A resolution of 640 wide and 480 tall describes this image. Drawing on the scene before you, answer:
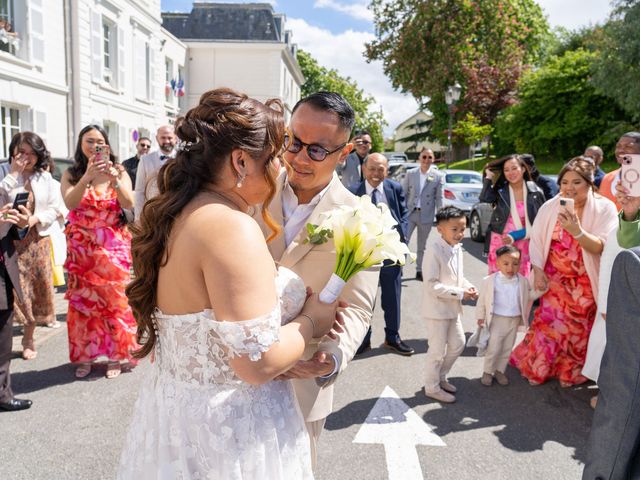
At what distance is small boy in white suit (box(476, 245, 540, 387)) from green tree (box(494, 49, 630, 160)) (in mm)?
24995

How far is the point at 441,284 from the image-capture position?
4.68 metres

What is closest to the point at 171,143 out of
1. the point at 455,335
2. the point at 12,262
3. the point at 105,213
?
the point at 105,213

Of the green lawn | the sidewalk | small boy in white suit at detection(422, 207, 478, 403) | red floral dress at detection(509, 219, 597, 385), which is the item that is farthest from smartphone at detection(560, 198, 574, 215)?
the green lawn

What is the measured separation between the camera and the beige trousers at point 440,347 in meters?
4.64

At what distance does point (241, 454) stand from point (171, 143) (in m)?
5.82

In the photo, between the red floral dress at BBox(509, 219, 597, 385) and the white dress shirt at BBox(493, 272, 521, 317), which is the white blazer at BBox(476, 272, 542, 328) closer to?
the white dress shirt at BBox(493, 272, 521, 317)

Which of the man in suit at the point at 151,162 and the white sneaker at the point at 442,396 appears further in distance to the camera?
the man in suit at the point at 151,162

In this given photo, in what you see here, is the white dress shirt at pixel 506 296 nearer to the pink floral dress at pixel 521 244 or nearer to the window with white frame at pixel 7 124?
the pink floral dress at pixel 521 244

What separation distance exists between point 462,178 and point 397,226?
12.0 m

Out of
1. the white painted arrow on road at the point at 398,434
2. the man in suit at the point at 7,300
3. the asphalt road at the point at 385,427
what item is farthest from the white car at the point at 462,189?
the man in suit at the point at 7,300

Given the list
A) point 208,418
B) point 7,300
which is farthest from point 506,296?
point 7,300

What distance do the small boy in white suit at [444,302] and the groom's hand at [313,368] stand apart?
288cm

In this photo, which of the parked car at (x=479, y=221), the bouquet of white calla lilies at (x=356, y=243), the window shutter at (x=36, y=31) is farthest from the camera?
the window shutter at (x=36, y=31)

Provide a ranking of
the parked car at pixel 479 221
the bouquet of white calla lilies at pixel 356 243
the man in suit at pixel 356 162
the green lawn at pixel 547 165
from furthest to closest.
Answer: the green lawn at pixel 547 165
the parked car at pixel 479 221
the man in suit at pixel 356 162
the bouquet of white calla lilies at pixel 356 243
